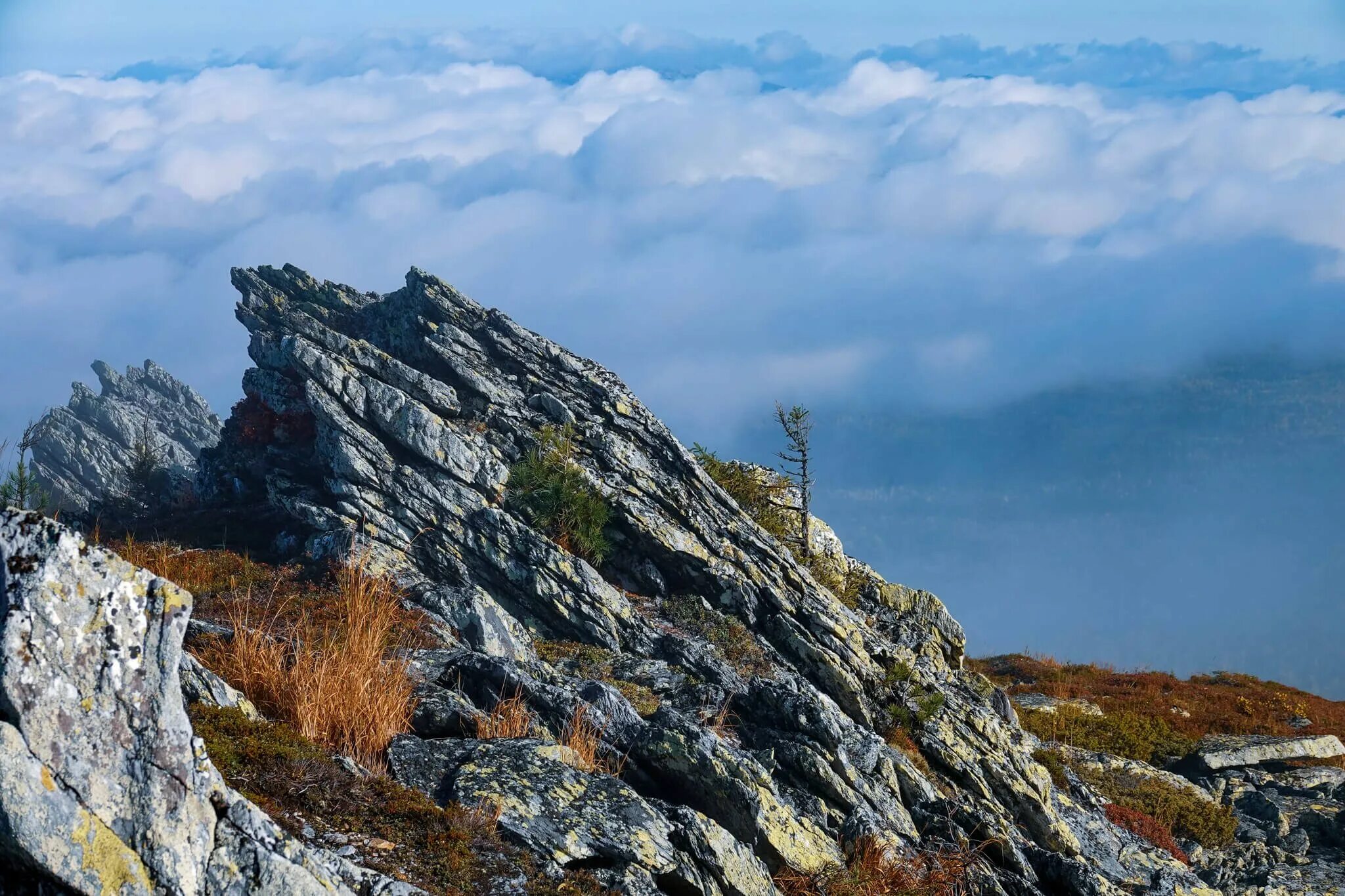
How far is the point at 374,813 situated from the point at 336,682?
232 cm

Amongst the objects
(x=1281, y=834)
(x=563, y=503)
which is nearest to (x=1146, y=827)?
(x=1281, y=834)

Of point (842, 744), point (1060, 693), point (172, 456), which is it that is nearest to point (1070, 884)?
point (842, 744)

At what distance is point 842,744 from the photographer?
51.8 feet

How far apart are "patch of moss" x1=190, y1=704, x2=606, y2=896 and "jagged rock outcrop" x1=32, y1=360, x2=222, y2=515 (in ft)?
358

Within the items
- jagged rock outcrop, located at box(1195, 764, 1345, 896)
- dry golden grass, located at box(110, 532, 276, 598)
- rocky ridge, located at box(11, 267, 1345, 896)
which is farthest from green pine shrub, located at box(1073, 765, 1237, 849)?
dry golden grass, located at box(110, 532, 276, 598)

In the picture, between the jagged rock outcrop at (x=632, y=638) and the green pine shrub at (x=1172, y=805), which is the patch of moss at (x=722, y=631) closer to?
the jagged rock outcrop at (x=632, y=638)

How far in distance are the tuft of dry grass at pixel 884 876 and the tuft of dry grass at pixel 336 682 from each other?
497cm

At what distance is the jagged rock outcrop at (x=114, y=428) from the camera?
127m

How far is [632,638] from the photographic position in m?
21.0

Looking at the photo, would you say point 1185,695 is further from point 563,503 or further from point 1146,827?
point 563,503

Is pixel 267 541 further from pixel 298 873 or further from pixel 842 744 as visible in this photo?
pixel 298 873

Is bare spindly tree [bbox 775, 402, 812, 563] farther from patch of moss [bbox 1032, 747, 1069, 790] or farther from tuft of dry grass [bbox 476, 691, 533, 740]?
tuft of dry grass [bbox 476, 691, 533, 740]

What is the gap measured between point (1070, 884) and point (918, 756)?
498 centimetres

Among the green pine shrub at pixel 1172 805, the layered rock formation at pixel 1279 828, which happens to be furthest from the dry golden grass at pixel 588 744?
the green pine shrub at pixel 1172 805
